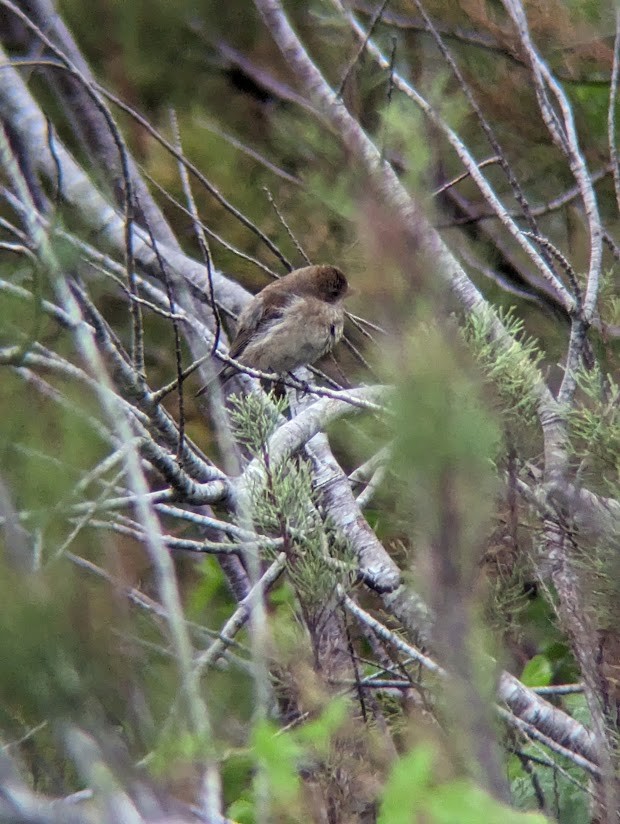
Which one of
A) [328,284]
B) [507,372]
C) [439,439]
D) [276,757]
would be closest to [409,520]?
[507,372]

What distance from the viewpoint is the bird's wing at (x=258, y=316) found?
5.25 meters

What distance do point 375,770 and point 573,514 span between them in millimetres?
650

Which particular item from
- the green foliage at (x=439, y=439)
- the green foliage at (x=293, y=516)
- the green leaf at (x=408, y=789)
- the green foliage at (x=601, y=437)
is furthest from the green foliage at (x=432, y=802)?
the green foliage at (x=601, y=437)

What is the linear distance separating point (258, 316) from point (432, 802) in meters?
4.08

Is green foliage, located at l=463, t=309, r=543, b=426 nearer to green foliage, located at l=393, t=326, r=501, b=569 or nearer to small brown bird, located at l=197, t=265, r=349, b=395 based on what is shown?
green foliage, located at l=393, t=326, r=501, b=569

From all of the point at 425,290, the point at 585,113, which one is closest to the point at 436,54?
the point at 585,113

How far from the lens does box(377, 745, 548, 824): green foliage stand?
1266 millimetres

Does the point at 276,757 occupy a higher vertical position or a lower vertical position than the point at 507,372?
lower

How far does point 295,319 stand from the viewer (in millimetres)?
5242

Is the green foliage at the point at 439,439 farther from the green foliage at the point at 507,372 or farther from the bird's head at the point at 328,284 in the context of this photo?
the bird's head at the point at 328,284

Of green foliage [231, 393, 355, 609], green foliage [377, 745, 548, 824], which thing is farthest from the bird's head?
green foliage [377, 745, 548, 824]

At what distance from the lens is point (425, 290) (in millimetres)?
1141

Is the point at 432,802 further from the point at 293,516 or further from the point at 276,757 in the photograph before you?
the point at 293,516

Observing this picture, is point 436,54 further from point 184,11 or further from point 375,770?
point 375,770
